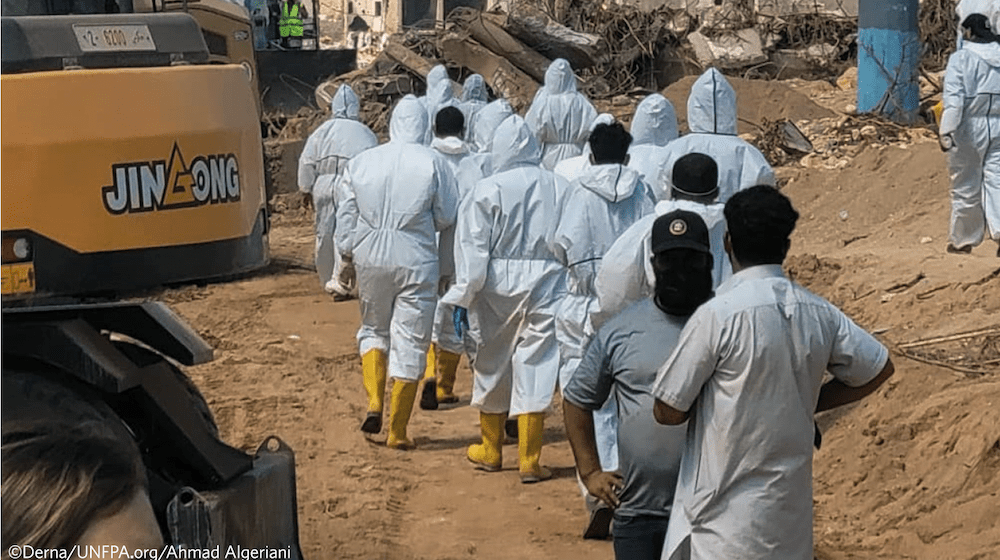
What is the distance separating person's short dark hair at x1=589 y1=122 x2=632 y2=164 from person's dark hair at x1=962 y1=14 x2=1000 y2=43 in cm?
568

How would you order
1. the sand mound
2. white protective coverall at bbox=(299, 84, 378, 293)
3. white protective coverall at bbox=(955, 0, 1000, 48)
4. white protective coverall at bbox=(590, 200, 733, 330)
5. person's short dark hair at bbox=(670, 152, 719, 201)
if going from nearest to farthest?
white protective coverall at bbox=(590, 200, 733, 330) → person's short dark hair at bbox=(670, 152, 719, 201) → white protective coverall at bbox=(955, 0, 1000, 48) → white protective coverall at bbox=(299, 84, 378, 293) → the sand mound

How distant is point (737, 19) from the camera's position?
24.5 m

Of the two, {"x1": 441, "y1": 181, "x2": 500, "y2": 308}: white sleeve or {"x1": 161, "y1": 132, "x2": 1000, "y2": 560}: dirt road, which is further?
{"x1": 441, "y1": 181, "x2": 500, "y2": 308}: white sleeve

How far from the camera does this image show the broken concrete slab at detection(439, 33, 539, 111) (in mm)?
22328

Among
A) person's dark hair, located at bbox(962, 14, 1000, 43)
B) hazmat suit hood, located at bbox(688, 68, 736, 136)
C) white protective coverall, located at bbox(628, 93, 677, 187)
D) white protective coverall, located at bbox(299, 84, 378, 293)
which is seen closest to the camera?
hazmat suit hood, located at bbox(688, 68, 736, 136)

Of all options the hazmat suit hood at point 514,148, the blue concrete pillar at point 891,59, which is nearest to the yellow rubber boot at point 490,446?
the hazmat suit hood at point 514,148

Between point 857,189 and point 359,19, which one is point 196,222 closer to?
point 857,189

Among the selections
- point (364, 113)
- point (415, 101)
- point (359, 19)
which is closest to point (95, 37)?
point (415, 101)

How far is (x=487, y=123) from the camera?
12883 millimetres

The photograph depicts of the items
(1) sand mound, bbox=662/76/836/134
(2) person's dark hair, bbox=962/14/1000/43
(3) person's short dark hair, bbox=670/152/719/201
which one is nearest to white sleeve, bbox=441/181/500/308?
(3) person's short dark hair, bbox=670/152/719/201

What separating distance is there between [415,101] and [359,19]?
121 feet

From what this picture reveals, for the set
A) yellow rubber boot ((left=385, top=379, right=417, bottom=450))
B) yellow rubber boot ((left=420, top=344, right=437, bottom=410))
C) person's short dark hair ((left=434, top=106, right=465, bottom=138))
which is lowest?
yellow rubber boot ((left=420, top=344, right=437, bottom=410))

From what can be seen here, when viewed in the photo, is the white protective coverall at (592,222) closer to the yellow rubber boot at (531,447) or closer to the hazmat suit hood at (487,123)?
the yellow rubber boot at (531,447)

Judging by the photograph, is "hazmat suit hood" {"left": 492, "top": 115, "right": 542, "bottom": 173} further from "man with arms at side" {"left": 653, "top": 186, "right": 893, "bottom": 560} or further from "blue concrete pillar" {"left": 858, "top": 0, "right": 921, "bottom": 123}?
"blue concrete pillar" {"left": 858, "top": 0, "right": 921, "bottom": 123}
